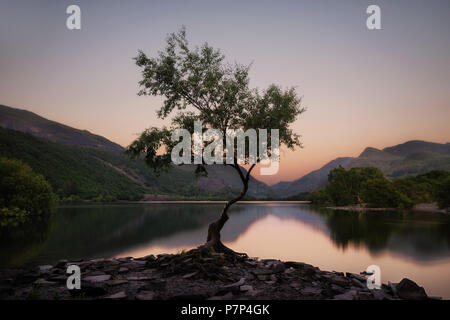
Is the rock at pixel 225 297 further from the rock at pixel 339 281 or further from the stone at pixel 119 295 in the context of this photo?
the rock at pixel 339 281

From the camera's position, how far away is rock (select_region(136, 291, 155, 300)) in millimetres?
11225

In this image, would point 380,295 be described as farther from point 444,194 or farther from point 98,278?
point 444,194

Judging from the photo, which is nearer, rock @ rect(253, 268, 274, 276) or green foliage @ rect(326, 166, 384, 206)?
rock @ rect(253, 268, 274, 276)

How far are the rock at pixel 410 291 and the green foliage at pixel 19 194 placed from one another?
163 ft

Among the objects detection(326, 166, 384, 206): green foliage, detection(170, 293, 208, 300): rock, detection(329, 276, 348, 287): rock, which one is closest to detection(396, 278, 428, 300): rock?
detection(329, 276, 348, 287): rock

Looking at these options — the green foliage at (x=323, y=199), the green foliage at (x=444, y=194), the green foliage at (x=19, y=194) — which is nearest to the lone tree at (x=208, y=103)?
the green foliage at (x=19, y=194)

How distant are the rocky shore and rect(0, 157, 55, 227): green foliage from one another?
37.2m

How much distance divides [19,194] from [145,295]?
4801cm

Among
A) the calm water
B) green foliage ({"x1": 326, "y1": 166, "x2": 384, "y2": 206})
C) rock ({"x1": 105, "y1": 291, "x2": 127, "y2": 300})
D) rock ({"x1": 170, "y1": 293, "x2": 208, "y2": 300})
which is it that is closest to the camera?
rock ({"x1": 105, "y1": 291, "x2": 127, "y2": 300})

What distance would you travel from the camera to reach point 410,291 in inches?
519

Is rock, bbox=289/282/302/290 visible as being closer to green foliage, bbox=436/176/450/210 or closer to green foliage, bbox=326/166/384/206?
green foliage, bbox=436/176/450/210

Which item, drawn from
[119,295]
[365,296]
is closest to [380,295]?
[365,296]

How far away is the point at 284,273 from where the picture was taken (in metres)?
15.8
